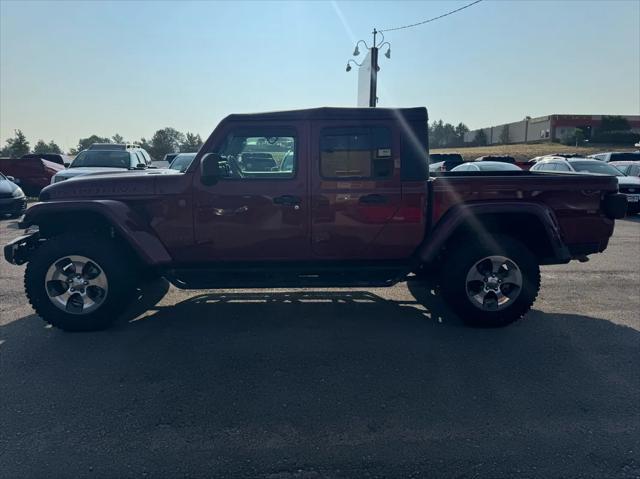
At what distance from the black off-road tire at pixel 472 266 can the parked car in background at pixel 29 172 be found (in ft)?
54.7

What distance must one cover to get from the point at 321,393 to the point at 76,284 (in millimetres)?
2743

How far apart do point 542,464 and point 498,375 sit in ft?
3.43

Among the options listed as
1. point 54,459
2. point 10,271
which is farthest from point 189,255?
point 10,271

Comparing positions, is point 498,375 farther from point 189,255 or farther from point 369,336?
point 189,255

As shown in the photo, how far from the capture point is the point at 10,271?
6.59 m

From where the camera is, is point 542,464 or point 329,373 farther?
point 329,373

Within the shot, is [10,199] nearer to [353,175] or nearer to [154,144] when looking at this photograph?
[353,175]

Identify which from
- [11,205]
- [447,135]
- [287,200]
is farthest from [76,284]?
[447,135]

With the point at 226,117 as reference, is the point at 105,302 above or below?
below

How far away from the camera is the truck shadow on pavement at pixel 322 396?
2.51 metres

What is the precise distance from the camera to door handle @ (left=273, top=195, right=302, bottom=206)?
4.30 metres

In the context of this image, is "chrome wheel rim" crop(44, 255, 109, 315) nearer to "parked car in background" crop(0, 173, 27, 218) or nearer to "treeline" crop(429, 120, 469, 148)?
"parked car in background" crop(0, 173, 27, 218)

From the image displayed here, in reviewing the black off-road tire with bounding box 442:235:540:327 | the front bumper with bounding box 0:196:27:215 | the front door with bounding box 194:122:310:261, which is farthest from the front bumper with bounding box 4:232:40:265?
the front bumper with bounding box 0:196:27:215

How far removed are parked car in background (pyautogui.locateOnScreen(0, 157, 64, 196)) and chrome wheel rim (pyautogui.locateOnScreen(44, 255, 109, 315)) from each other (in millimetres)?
14347
